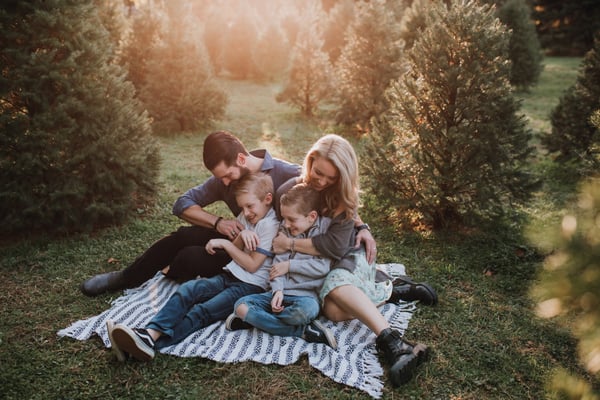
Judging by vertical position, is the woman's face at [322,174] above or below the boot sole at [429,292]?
above

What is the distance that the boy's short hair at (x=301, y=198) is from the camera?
3.33 m

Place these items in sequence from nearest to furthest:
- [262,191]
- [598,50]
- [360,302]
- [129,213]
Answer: [360,302] → [262,191] → [129,213] → [598,50]

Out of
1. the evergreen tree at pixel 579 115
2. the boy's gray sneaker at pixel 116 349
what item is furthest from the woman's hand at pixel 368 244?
the evergreen tree at pixel 579 115

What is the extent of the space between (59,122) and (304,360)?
3.51 m

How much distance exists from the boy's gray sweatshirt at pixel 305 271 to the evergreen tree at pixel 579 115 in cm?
526

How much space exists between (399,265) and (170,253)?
7.26ft

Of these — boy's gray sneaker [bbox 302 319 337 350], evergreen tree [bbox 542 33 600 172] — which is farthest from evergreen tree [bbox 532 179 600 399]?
evergreen tree [bbox 542 33 600 172]

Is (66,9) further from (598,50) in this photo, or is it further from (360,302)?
(598,50)

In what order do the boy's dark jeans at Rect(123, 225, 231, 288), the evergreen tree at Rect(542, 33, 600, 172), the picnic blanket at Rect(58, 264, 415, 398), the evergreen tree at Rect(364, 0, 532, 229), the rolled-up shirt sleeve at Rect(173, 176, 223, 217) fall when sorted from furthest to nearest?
the evergreen tree at Rect(542, 33, 600, 172) → the evergreen tree at Rect(364, 0, 532, 229) → the rolled-up shirt sleeve at Rect(173, 176, 223, 217) → the boy's dark jeans at Rect(123, 225, 231, 288) → the picnic blanket at Rect(58, 264, 415, 398)

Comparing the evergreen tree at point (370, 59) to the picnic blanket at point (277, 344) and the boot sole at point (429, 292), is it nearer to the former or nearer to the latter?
the boot sole at point (429, 292)

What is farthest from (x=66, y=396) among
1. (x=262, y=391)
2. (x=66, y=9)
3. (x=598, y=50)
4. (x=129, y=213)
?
(x=598, y=50)

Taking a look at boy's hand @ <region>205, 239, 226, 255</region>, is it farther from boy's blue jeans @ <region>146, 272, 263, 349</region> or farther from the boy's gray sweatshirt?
the boy's gray sweatshirt

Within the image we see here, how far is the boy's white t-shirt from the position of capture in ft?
11.5

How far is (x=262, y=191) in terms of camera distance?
3.54 metres
